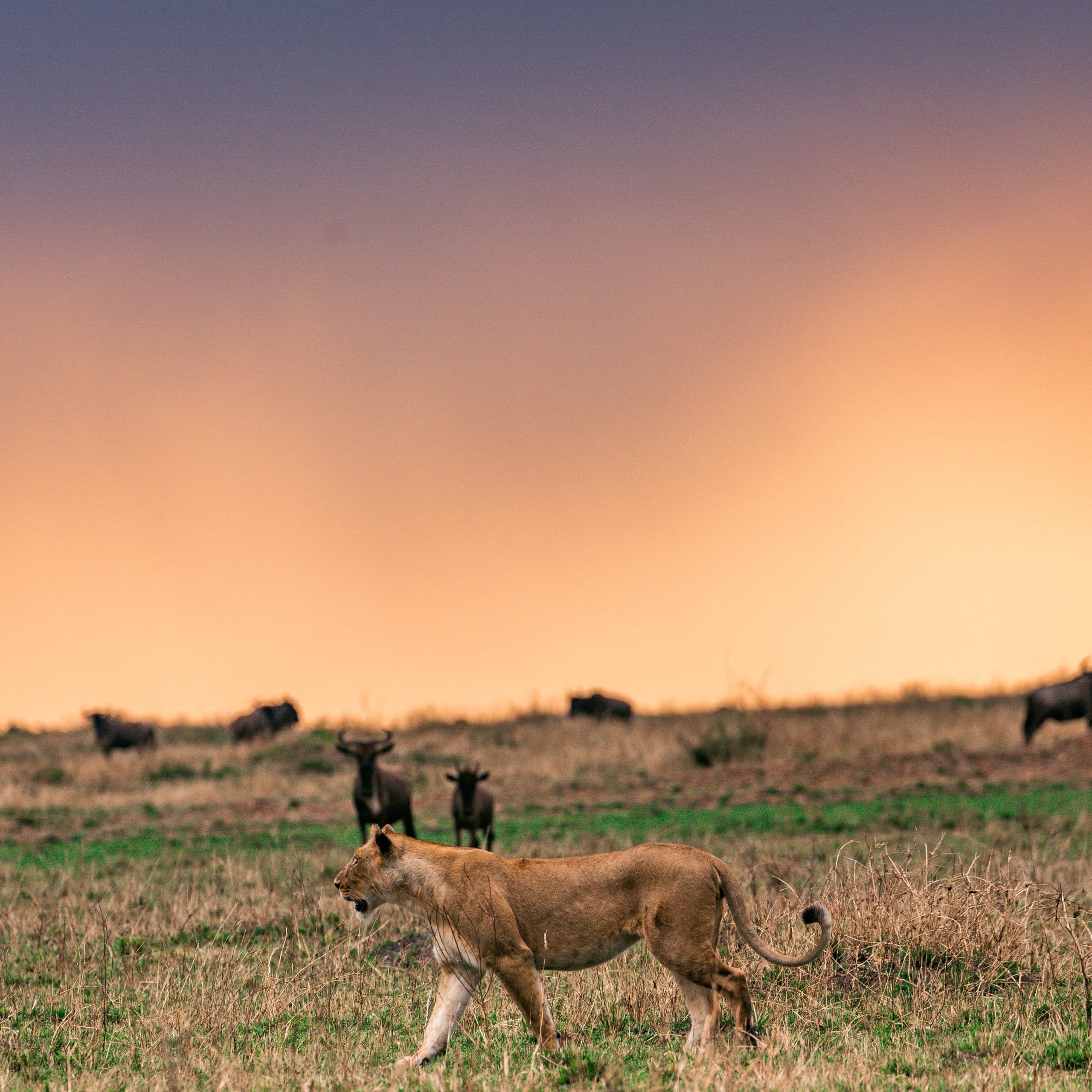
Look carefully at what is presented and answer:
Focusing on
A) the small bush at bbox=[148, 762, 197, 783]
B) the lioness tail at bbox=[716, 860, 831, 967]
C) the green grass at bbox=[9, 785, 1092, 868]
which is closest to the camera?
the lioness tail at bbox=[716, 860, 831, 967]

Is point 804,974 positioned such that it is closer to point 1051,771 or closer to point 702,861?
point 702,861

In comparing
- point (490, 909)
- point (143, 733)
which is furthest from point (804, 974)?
point (143, 733)

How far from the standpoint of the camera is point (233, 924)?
478 inches

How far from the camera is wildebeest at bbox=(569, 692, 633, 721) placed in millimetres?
53594

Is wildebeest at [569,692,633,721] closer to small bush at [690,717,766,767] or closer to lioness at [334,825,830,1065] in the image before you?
small bush at [690,717,766,767]

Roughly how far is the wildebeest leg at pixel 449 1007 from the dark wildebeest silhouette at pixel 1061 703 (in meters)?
33.9

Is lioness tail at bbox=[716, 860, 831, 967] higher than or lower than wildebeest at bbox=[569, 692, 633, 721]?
higher

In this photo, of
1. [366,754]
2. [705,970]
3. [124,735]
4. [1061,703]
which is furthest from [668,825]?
[124,735]

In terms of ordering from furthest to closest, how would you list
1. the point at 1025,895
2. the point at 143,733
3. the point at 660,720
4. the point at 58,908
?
the point at 660,720 → the point at 143,733 → the point at 58,908 → the point at 1025,895

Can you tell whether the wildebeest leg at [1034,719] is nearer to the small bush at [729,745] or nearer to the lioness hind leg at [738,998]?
the small bush at [729,745]

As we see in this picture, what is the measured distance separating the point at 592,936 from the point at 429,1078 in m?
1.19

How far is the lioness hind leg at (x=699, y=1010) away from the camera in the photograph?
7020 millimetres

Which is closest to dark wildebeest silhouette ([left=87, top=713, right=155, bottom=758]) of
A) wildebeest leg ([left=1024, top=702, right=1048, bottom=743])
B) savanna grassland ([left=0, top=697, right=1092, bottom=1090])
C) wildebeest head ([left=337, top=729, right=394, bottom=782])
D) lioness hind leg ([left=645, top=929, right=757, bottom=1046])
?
savanna grassland ([left=0, top=697, right=1092, bottom=1090])

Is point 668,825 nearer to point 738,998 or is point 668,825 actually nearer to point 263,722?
point 738,998
